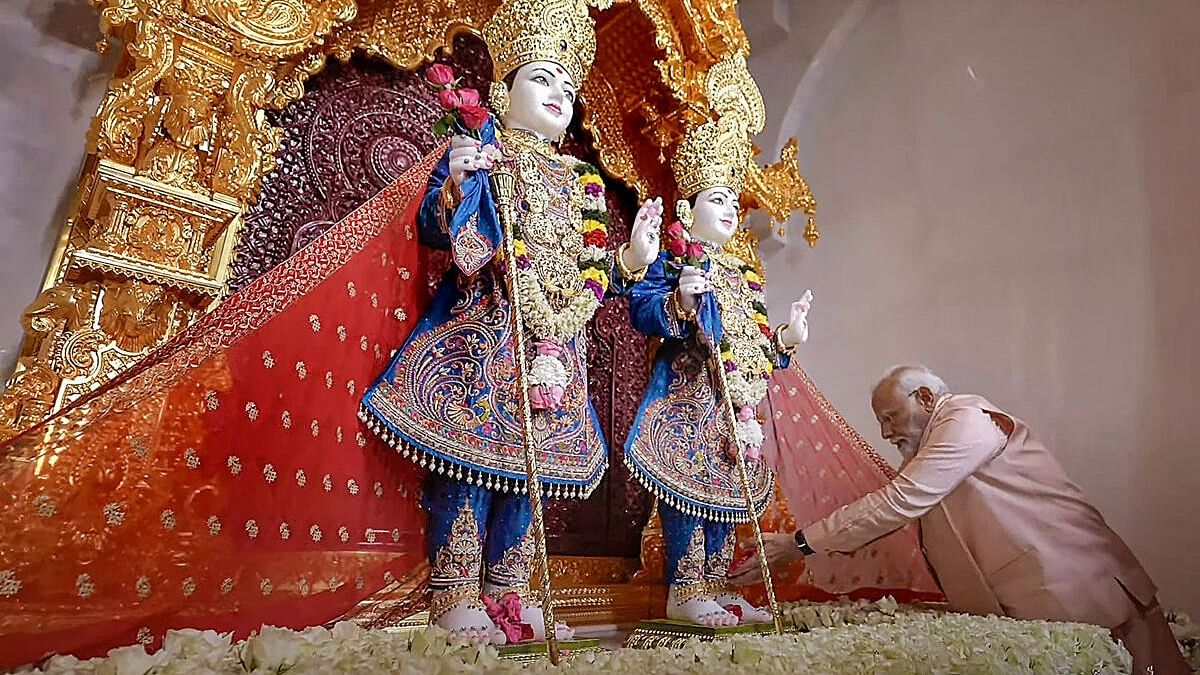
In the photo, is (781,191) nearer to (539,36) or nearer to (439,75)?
(539,36)

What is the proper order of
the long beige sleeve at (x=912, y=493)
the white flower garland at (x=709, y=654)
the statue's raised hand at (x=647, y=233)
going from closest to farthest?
1. the white flower garland at (x=709, y=654)
2. the statue's raised hand at (x=647, y=233)
3. the long beige sleeve at (x=912, y=493)

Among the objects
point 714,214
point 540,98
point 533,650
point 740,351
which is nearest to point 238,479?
point 533,650

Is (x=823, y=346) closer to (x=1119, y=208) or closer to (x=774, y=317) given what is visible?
(x=774, y=317)

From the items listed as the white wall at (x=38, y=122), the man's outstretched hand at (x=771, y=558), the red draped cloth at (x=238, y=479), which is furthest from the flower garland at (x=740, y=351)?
the white wall at (x=38, y=122)

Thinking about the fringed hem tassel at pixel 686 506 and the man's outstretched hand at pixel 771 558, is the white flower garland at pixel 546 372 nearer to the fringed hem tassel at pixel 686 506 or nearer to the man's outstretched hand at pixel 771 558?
the fringed hem tassel at pixel 686 506

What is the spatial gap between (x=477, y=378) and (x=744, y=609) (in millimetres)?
1018

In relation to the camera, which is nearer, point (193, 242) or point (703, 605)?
point (193, 242)

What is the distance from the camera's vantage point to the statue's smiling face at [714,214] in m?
2.49

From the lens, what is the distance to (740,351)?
2373 mm

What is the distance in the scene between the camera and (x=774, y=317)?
402 centimetres

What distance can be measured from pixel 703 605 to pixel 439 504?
769mm

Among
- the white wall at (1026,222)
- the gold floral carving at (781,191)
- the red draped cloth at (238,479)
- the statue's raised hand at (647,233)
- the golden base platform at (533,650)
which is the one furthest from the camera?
the gold floral carving at (781,191)

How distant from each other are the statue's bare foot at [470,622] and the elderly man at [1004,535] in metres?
0.95

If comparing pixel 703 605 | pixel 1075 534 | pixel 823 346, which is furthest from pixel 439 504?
pixel 823 346
